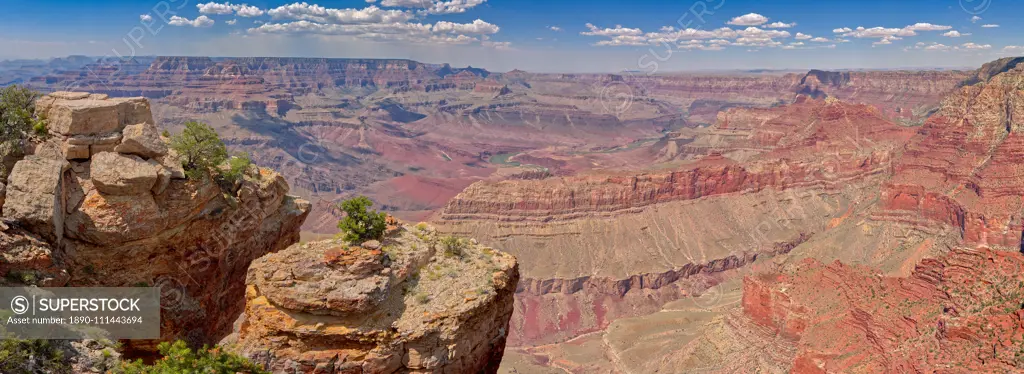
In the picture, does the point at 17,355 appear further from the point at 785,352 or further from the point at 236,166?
the point at 785,352

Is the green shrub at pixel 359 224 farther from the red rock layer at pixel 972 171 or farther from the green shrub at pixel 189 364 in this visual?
the red rock layer at pixel 972 171

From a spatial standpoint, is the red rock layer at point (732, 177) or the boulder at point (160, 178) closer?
the boulder at point (160, 178)

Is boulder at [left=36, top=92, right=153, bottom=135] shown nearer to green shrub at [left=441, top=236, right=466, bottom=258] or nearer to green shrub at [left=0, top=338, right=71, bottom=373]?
green shrub at [left=0, top=338, right=71, bottom=373]

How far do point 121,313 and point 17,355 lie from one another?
155 inches

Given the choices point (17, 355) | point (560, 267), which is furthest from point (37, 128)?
point (560, 267)

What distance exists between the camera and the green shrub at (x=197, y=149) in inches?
728

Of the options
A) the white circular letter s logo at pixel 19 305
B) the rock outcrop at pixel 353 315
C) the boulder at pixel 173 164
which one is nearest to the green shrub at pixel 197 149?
the boulder at pixel 173 164

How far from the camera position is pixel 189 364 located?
13508 millimetres

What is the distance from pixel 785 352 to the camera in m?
37.0

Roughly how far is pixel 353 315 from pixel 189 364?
12.4 ft

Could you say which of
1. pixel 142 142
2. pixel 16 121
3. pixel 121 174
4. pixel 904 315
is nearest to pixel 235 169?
pixel 142 142

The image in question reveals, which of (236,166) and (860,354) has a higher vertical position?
(236,166)

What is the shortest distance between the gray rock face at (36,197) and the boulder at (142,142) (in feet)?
5.54

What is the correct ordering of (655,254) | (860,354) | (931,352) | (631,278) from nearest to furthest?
(931,352)
(860,354)
(631,278)
(655,254)
